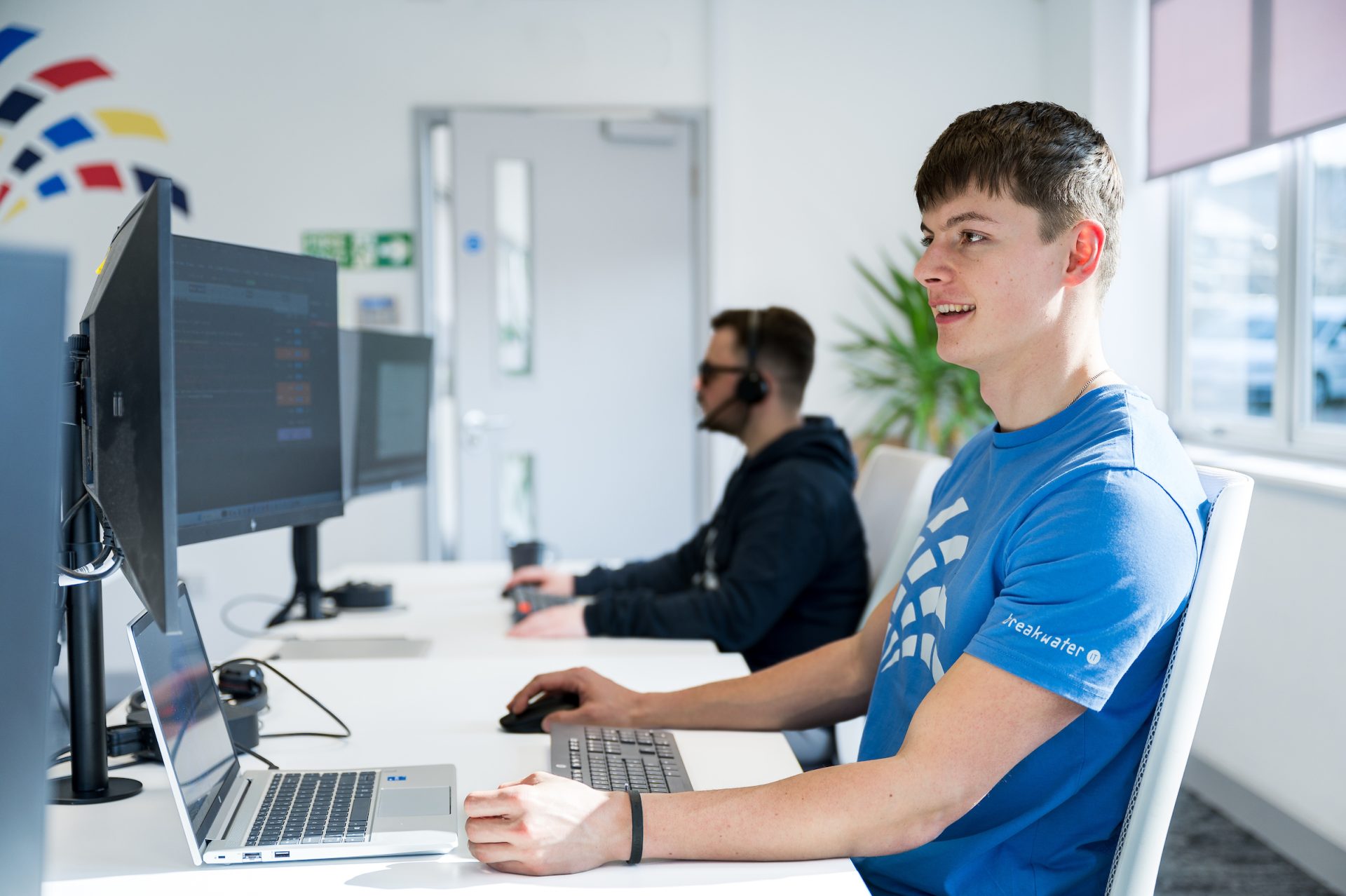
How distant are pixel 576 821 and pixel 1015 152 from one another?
0.81 meters

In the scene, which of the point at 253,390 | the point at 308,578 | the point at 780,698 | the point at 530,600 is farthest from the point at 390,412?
the point at 780,698

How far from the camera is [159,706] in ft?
3.28

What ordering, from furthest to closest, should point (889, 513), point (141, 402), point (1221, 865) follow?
point (1221, 865), point (889, 513), point (141, 402)

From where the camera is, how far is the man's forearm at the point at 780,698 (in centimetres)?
149

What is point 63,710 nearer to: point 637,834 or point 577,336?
point 637,834

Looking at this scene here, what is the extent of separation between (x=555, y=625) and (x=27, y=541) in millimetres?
1682

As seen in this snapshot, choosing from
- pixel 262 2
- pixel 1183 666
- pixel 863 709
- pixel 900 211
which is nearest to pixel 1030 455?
pixel 1183 666

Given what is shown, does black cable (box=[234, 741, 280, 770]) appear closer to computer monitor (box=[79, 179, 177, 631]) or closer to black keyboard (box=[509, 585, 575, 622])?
computer monitor (box=[79, 179, 177, 631])

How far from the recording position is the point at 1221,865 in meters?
2.71

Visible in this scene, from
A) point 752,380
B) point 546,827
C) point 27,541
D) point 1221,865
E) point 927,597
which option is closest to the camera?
point 27,541

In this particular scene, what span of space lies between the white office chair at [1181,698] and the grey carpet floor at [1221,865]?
1599 mm

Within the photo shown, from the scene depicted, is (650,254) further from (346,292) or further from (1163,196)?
(1163,196)

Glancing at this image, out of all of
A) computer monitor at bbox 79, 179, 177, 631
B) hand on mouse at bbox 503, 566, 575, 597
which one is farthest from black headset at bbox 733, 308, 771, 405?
computer monitor at bbox 79, 179, 177, 631

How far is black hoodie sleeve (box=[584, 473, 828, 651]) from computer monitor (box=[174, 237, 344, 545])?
2.06 ft
